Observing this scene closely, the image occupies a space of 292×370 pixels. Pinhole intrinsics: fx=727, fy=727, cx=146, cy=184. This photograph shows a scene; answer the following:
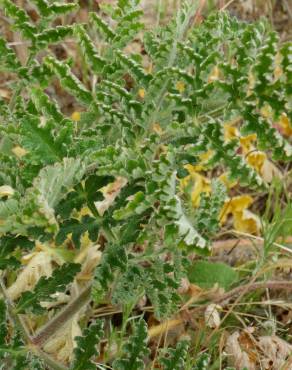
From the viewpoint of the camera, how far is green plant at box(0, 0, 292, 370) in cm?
121

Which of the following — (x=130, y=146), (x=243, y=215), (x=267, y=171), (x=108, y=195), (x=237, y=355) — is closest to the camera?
(x=130, y=146)

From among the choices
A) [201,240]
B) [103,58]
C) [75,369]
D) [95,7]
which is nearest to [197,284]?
[75,369]

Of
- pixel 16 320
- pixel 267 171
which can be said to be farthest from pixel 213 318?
pixel 267 171

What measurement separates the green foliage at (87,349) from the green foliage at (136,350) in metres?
0.06

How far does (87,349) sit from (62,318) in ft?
0.34

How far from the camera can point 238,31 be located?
1.37 metres

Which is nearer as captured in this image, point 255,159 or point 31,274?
point 31,274

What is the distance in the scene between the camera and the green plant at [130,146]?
3.96 feet

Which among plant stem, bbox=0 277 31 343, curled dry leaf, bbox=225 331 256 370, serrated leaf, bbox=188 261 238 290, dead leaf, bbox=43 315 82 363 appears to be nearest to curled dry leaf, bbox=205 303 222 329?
curled dry leaf, bbox=225 331 256 370

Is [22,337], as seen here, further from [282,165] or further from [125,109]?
[282,165]

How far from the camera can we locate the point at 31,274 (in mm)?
2037

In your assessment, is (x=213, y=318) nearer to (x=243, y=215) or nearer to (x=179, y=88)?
(x=243, y=215)

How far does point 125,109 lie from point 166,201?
26 cm

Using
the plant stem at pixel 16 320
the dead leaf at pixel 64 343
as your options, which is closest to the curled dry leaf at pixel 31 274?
the dead leaf at pixel 64 343
